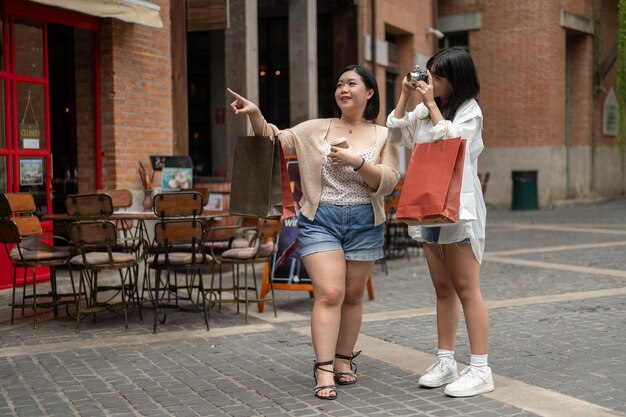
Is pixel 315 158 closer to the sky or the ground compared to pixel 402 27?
closer to the ground

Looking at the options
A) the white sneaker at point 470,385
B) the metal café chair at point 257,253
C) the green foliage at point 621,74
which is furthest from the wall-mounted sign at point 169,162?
the green foliage at point 621,74

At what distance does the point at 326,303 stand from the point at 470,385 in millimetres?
954

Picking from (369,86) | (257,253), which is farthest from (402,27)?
(369,86)

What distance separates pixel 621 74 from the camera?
A: 89.1ft

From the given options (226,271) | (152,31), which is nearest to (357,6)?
(152,31)

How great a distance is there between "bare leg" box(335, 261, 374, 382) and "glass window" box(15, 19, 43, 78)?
6122mm

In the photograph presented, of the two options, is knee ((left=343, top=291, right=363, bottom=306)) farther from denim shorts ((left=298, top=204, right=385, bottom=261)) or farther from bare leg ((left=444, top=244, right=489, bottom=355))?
bare leg ((left=444, top=244, right=489, bottom=355))

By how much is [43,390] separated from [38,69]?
579 centimetres

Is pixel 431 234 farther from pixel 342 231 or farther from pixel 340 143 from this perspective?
pixel 340 143

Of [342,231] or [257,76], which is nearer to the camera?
[342,231]

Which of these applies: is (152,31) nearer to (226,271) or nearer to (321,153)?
(226,271)

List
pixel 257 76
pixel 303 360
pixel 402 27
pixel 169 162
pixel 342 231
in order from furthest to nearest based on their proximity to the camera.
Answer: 1. pixel 402 27
2. pixel 257 76
3. pixel 169 162
4. pixel 303 360
5. pixel 342 231

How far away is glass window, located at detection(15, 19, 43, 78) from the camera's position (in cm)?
981

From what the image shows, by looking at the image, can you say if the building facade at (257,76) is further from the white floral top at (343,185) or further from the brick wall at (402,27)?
the white floral top at (343,185)
